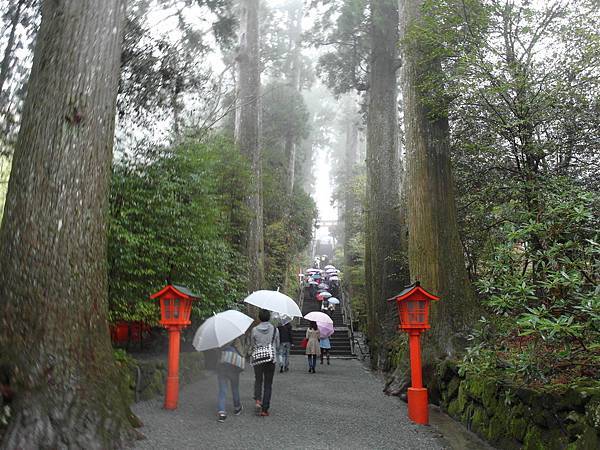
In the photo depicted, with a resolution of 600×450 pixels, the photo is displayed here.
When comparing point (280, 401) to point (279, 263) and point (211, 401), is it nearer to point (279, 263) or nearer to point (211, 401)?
point (211, 401)

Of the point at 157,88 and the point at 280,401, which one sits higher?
the point at 157,88

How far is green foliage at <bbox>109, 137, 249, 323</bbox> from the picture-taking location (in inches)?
300

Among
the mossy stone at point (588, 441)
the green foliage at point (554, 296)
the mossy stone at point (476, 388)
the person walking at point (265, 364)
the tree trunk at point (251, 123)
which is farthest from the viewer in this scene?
the tree trunk at point (251, 123)

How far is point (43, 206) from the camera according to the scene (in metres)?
4.04

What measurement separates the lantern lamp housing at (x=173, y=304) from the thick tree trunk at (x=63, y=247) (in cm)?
174

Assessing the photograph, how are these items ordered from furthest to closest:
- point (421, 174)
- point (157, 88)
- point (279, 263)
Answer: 1. point (279, 263)
2. point (157, 88)
3. point (421, 174)

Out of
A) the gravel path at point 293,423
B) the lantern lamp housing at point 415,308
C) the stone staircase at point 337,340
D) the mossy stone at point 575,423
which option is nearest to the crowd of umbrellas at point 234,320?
the gravel path at point 293,423

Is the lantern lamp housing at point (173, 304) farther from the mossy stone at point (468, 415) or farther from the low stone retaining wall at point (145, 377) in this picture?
the mossy stone at point (468, 415)

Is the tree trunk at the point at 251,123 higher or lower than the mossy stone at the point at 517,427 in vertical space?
higher

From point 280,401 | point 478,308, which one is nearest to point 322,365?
point 280,401

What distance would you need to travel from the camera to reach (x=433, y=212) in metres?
7.41

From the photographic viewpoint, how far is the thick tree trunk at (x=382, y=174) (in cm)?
1161

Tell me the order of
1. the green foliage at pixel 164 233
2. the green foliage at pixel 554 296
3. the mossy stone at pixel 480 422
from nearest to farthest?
the green foliage at pixel 554 296 < the mossy stone at pixel 480 422 < the green foliage at pixel 164 233

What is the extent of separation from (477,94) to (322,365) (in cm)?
839
